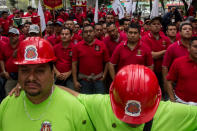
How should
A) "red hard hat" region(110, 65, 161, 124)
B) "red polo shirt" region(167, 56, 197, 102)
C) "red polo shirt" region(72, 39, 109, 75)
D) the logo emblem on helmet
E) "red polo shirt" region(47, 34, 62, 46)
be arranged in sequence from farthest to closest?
"red polo shirt" region(47, 34, 62, 46), "red polo shirt" region(72, 39, 109, 75), "red polo shirt" region(167, 56, 197, 102), the logo emblem on helmet, "red hard hat" region(110, 65, 161, 124)

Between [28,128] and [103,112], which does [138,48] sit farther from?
[28,128]

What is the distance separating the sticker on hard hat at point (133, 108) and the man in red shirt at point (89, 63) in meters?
3.03

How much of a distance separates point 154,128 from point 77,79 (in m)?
3.26

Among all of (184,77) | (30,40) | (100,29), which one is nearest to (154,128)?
(30,40)

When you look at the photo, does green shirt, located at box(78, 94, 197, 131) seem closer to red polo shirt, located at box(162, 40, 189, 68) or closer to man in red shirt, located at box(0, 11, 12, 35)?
red polo shirt, located at box(162, 40, 189, 68)

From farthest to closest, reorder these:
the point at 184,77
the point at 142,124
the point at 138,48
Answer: the point at 138,48 → the point at 184,77 → the point at 142,124

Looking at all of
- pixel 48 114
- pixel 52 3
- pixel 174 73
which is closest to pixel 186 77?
pixel 174 73

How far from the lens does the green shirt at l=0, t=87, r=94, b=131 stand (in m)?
2.02

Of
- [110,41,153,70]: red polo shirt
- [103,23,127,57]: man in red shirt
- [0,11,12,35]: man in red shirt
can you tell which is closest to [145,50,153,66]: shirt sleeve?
[110,41,153,70]: red polo shirt

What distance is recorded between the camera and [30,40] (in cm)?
196

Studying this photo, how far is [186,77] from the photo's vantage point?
11.4 feet

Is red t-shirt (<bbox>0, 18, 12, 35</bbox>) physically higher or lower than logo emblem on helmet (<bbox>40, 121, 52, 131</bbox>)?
higher

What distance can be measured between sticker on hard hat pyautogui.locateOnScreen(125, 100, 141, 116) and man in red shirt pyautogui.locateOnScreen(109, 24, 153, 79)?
2.68 meters

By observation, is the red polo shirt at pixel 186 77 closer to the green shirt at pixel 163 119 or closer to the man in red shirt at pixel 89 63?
the green shirt at pixel 163 119
